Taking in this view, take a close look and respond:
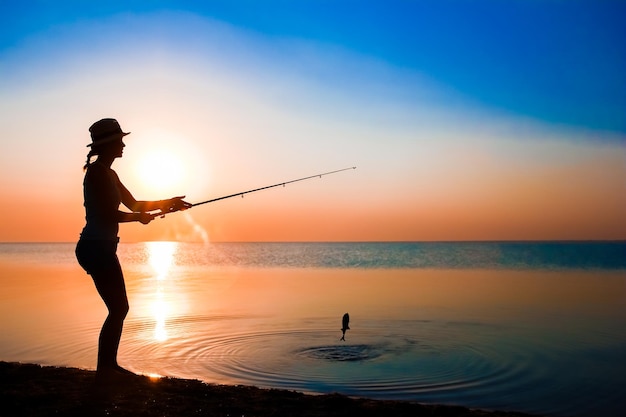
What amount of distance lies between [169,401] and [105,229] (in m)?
1.73

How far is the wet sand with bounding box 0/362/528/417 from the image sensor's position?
5141 millimetres

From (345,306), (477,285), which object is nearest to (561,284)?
(477,285)

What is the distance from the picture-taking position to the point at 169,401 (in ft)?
17.9

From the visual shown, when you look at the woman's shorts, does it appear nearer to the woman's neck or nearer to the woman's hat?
the woman's neck

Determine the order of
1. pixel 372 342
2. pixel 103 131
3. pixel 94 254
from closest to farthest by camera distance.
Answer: pixel 94 254 < pixel 103 131 < pixel 372 342

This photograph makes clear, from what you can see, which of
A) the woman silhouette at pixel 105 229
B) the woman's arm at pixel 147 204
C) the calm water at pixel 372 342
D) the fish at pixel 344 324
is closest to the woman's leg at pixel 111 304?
the woman silhouette at pixel 105 229

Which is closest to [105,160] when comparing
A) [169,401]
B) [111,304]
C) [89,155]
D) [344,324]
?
[89,155]

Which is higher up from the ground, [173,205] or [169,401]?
[173,205]

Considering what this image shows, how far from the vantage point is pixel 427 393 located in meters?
7.48

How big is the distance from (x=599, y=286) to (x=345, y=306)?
13.5m

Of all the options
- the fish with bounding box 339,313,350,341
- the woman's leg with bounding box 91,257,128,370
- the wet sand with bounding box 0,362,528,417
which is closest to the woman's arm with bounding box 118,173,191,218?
the woman's leg with bounding box 91,257,128,370

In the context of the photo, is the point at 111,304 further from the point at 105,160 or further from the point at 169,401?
the point at 105,160

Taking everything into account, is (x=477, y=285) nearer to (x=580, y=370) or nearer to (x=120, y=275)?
(x=580, y=370)

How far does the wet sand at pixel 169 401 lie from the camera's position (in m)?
5.14
